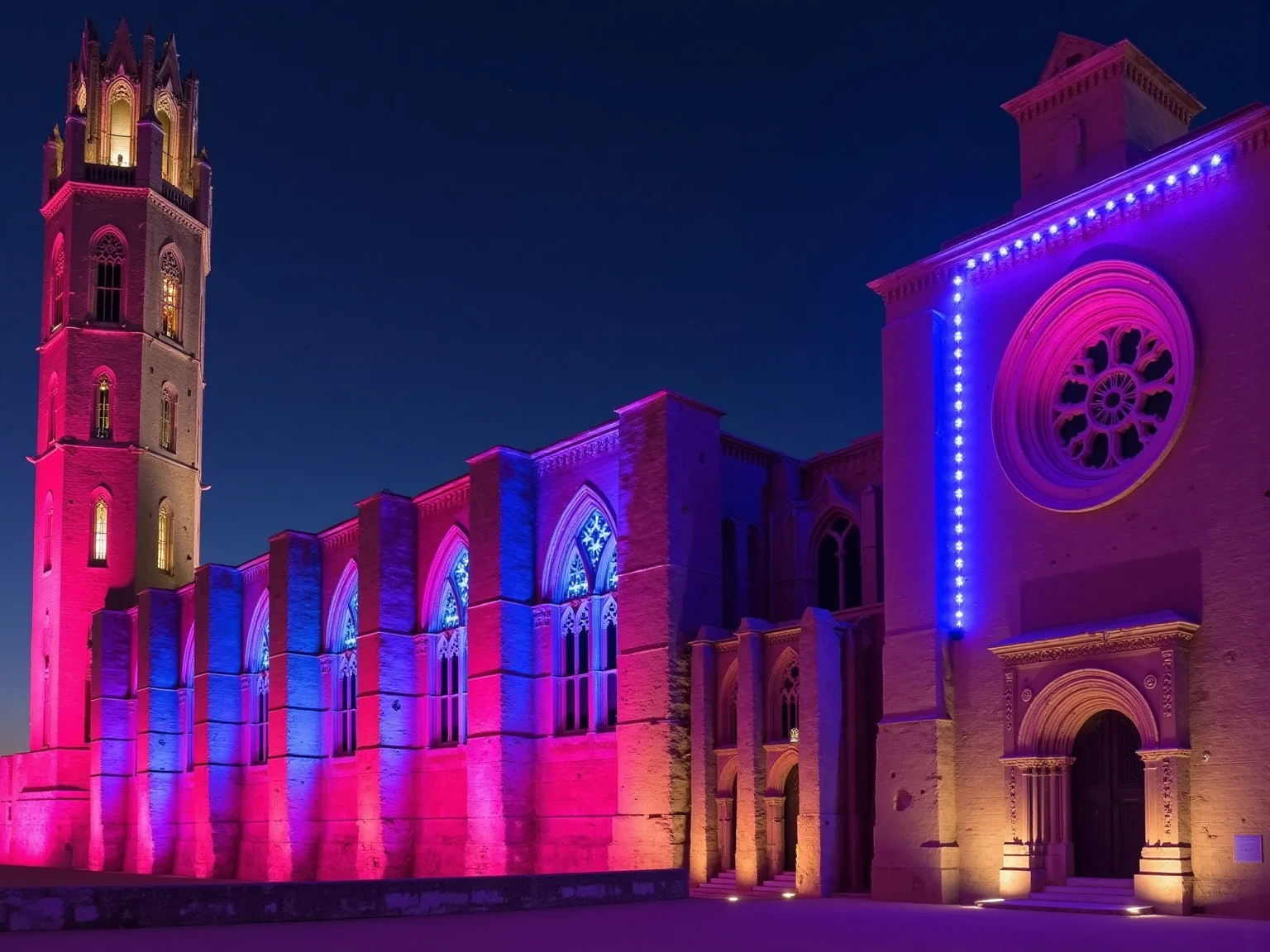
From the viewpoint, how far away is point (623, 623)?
96.5 ft

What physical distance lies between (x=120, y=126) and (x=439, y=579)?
28.3m

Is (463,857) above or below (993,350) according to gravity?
below

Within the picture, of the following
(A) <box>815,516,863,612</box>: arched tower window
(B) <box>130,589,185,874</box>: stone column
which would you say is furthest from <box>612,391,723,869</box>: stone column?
(B) <box>130,589,185,874</box>: stone column

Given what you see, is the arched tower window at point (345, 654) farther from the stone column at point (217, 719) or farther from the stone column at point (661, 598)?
the stone column at point (661, 598)

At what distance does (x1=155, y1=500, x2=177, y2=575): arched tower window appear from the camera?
168 feet

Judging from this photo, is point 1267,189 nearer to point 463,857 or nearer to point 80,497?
point 463,857

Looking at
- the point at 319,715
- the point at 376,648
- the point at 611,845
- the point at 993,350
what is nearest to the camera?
the point at 993,350

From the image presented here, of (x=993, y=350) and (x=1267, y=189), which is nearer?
(x=1267, y=189)

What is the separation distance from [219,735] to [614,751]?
19.3 m

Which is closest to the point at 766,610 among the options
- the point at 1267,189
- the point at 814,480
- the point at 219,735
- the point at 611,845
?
the point at 814,480

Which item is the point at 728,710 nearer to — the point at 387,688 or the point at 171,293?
the point at 387,688

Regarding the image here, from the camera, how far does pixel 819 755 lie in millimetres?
24516

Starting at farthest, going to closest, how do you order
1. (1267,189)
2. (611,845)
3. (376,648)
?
(376,648) → (611,845) → (1267,189)

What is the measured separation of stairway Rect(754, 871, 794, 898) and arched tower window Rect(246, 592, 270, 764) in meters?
23.1
